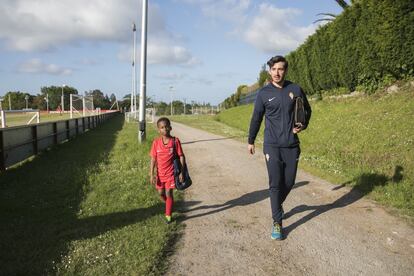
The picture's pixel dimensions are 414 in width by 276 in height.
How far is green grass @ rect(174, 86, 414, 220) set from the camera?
6965 millimetres

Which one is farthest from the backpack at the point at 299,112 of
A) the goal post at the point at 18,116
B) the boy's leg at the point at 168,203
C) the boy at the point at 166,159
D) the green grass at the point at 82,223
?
the goal post at the point at 18,116

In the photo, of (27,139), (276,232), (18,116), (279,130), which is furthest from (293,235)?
(18,116)

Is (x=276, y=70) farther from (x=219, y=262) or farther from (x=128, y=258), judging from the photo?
(x=128, y=258)

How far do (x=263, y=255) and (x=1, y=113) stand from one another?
9.87m

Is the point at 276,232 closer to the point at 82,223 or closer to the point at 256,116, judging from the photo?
the point at 256,116

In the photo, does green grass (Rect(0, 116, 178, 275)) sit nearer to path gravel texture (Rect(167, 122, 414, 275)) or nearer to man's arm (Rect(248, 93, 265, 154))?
path gravel texture (Rect(167, 122, 414, 275))

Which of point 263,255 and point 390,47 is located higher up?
point 390,47

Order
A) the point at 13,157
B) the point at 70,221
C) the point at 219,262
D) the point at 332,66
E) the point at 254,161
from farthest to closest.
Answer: the point at 332,66
the point at 254,161
the point at 13,157
the point at 70,221
the point at 219,262

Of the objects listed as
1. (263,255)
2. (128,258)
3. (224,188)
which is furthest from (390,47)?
(128,258)

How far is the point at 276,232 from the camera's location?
187 inches

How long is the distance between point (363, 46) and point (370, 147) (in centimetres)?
602

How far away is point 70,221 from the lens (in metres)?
5.27

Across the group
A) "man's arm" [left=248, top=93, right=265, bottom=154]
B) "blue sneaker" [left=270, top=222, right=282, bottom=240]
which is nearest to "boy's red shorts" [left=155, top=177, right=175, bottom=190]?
"man's arm" [left=248, top=93, right=265, bottom=154]

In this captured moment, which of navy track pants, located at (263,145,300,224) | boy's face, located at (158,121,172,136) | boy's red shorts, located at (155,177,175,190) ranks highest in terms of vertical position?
boy's face, located at (158,121,172,136)
